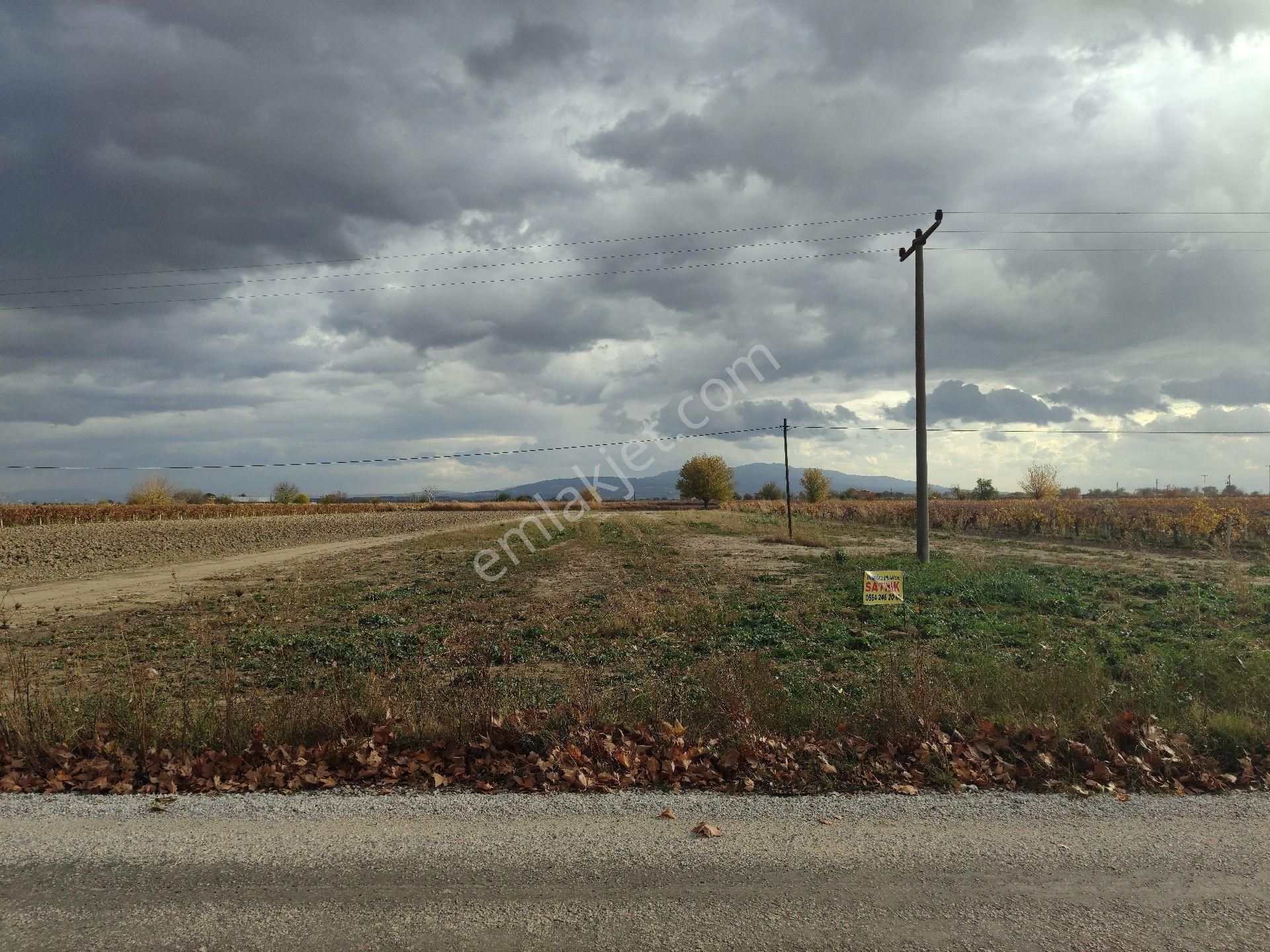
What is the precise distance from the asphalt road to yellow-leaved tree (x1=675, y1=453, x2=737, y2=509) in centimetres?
10466

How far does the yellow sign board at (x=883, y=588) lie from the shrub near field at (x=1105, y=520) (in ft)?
92.5

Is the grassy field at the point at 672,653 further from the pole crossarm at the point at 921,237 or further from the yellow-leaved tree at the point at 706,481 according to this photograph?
the yellow-leaved tree at the point at 706,481

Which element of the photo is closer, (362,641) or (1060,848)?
(1060,848)

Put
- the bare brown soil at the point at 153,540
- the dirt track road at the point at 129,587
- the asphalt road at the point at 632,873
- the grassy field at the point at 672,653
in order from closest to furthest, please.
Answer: the asphalt road at the point at 632,873 → the grassy field at the point at 672,653 → the dirt track road at the point at 129,587 → the bare brown soil at the point at 153,540

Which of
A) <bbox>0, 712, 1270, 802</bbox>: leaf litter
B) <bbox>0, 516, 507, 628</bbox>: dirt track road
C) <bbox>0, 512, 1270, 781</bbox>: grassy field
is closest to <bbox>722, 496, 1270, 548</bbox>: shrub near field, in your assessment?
<bbox>0, 512, 1270, 781</bbox>: grassy field

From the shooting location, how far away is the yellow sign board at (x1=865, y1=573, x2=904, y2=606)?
1323cm

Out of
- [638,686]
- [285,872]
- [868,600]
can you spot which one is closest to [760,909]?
[285,872]

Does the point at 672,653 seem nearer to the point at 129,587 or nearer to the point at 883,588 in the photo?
the point at 883,588

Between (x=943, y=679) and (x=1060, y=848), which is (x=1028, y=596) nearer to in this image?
(x=943, y=679)

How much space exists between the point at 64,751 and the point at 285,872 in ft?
11.2

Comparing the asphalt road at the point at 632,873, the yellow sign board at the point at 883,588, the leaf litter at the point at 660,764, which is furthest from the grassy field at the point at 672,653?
the asphalt road at the point at 632,873

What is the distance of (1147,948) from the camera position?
354cm

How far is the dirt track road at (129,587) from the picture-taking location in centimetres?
1953

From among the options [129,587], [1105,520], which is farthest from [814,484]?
[129,587]
